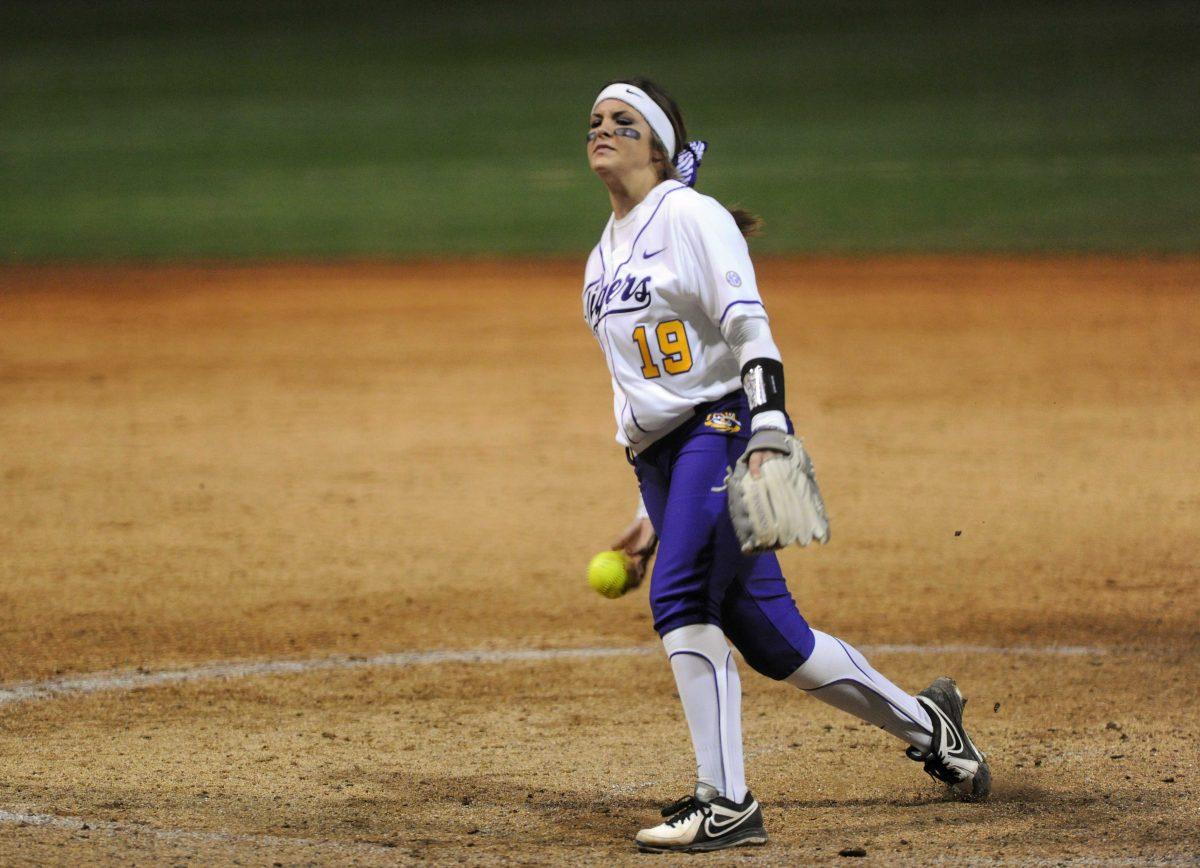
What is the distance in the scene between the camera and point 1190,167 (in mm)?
18203

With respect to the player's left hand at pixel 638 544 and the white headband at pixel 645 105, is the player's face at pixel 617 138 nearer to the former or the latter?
the white headband at pixel 645 105

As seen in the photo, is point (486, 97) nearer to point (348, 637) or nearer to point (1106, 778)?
point (348, 637)

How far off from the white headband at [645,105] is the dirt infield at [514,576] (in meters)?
1.68

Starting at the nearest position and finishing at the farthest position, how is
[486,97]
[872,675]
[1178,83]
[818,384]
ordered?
[872,675] < [818,384] < [1178,83] < [486,97]

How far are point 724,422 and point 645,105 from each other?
2.53 feet

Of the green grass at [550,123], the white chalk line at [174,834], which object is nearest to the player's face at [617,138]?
the white chalk line at [174,834]

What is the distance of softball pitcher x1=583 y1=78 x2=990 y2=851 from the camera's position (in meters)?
3.54

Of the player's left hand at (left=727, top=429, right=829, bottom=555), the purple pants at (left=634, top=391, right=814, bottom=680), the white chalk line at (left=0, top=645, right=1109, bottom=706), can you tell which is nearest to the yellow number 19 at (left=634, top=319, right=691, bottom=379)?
the purple pants at (left=634, top=391, right=814, bottom=680)

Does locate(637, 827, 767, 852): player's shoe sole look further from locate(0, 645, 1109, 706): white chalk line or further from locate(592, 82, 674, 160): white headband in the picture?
locate(0, 645, 1109, 706): white chalk line

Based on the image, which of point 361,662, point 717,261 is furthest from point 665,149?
point 361,662

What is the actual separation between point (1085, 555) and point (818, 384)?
368 centimetres

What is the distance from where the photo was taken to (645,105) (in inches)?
148

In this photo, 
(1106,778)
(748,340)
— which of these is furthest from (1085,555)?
(748,340)

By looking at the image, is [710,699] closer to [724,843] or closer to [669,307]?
[724,843]
